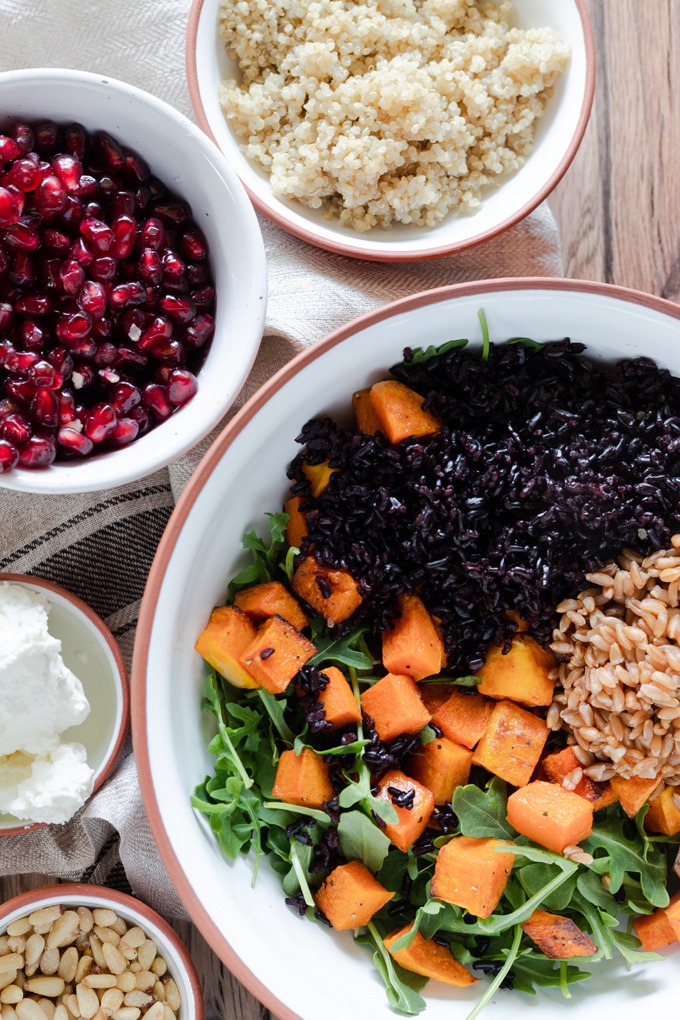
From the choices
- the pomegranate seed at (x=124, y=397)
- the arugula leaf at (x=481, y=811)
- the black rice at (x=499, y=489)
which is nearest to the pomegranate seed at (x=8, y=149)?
the pomegranate seed at (x=124, y=397)

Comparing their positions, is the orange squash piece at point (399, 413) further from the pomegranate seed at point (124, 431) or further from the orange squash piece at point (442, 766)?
the orange squash piece at point (442, 766)

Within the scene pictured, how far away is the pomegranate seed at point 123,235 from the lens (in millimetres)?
1733

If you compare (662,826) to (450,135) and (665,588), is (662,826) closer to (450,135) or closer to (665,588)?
(665,588)

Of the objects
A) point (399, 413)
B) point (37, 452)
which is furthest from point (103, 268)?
point (399, 413)

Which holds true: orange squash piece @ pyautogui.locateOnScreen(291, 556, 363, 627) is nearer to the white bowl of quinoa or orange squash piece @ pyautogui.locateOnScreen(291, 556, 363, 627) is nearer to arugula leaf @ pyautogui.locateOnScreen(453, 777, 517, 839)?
arugula leaf @ pyautogui.locateOnScreen(453, 777, 517, 839)

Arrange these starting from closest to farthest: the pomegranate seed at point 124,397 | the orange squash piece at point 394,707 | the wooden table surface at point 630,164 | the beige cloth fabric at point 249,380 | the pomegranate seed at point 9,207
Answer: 1. the pomegranate seed at point 9,207
2. the pomegranate seed at point 124,397
3. the orange squash piece at point 394,707
4. the beige cloth fabric at point 249,380
5. the wooden table surface at point 630,164

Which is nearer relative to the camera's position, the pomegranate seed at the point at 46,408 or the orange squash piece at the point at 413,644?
the pomegranate seed at the point at 46,408

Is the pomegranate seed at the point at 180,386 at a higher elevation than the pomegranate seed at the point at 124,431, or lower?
higher

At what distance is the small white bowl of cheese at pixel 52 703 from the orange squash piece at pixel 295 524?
0.46 meters

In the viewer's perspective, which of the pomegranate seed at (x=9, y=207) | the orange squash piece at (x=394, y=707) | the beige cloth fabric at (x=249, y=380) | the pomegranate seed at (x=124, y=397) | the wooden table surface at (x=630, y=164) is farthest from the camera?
the wooden table surface at (x=630, y=164)

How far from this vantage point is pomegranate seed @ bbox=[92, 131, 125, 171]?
1.80 m

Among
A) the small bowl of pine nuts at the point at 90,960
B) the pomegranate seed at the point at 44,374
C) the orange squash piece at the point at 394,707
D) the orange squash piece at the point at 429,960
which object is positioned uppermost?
the pomegranate seed at the point at 44,374

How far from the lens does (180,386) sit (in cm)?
179

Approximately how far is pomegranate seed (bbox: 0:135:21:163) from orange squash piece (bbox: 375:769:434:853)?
4.41 ft
